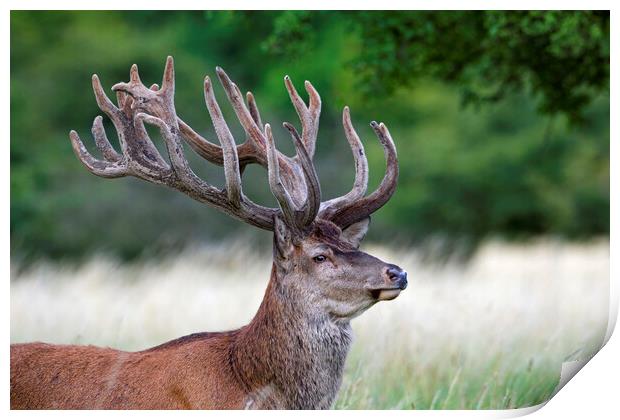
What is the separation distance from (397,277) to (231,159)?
0.86 meters

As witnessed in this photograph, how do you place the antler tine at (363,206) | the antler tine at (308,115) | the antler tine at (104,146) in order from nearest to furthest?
the antler tine at (363,206) → the antler tine at (104,146) → the antler tine at (308,115)

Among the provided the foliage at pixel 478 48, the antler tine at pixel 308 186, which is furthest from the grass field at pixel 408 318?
the foliage at pixel 478 48

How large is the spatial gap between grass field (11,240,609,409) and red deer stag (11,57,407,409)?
2.76 feet

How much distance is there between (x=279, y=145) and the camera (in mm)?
16109

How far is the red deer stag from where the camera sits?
15.5 ft

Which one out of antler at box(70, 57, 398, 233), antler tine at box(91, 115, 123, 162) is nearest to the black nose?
antler at box(70, 57, 398, 233)

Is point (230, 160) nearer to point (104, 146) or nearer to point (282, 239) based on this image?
point (282, 239)

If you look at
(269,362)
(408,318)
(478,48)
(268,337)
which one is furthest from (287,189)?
(478,48)

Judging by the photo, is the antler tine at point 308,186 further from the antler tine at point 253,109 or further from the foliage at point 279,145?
the foliage at point 279,145

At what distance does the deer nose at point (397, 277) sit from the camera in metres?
4.64

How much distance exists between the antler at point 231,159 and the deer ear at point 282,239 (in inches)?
1.2

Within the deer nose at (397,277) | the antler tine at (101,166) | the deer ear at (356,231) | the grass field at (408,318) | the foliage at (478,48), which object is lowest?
the grass field at (408,318)

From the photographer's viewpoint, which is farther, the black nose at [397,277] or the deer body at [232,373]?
the deer body at [232,373]
